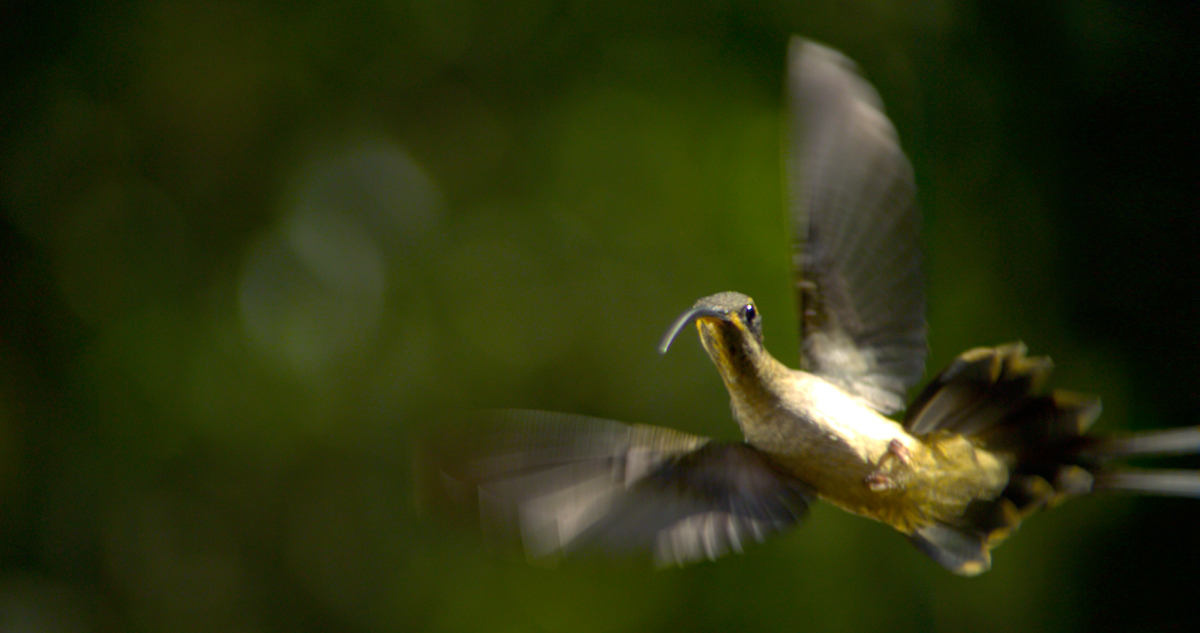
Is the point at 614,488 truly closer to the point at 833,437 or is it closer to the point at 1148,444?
the point at 833,437

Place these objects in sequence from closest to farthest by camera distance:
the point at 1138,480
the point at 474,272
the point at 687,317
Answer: the point at 687,317 → the point at 1138,480 → the point at 474,272

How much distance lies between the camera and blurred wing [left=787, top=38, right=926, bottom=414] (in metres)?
0.54

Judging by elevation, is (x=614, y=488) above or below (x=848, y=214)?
below

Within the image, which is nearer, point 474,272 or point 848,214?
point 848,214

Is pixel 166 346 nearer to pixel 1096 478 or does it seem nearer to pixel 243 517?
pixel 243 517

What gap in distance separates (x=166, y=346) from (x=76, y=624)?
36cm

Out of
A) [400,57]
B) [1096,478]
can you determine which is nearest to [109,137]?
[400,57]

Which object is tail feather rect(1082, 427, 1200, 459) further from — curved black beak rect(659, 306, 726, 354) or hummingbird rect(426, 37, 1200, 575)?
curved black beak rect(659, 306, 726, 354)

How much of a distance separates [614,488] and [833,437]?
0.43 feet

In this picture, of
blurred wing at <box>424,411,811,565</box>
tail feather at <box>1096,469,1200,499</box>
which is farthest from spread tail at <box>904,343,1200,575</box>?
blurred wing at <box>424,411,811,565</box>

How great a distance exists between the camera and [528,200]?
1.18 metres

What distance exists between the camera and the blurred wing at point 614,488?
43 centimetres

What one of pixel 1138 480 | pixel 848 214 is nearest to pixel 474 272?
pixel 848 214

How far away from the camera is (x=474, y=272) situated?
118 centimetres
